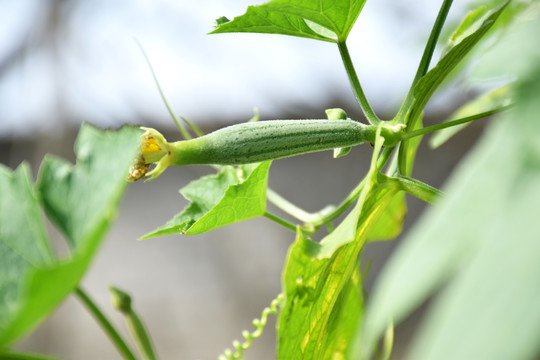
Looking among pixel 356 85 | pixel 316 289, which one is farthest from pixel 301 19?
pixel 316 289

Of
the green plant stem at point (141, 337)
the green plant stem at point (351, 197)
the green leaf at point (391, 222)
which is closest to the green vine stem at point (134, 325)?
the green plant stem at point (141, 337)

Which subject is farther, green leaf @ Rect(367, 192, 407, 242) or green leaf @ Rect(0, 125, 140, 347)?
green leaf @ Rect(367, 192, 407, 242)

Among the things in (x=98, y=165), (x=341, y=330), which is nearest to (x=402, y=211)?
(x=341, y=330)

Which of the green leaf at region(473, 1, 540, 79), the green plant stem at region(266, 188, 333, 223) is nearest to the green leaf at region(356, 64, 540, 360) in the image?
the green leaf at region(473, 1, 540, 79)

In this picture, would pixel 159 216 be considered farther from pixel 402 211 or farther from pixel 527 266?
pixel 527 266

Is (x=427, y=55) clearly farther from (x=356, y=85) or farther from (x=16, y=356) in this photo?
(x=16, y=356)

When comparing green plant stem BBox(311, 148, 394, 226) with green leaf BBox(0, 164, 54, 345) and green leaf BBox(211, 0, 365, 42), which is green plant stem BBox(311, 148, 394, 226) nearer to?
green leaf BBox(211, 0, 365, 42)

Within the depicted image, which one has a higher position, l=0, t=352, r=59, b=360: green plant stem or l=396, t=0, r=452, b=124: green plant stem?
l=396, t=0, r=452, b=124: green plant stem
